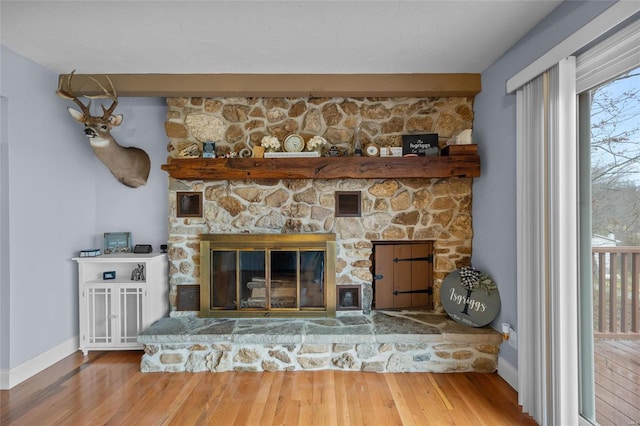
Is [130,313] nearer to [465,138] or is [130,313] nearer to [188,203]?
[188,203]

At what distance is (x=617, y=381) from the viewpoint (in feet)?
6.19

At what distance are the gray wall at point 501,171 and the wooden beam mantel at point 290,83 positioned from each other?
0.31 metres

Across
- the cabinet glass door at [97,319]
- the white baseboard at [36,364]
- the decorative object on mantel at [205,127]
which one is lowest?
the white baseboard at [36,364]

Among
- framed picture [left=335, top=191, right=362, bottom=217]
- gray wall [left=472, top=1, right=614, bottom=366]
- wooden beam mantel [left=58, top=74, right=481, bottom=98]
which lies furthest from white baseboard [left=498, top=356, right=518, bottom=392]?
wooden beam mantel [left=58, top=74, right=481, bottom=98]

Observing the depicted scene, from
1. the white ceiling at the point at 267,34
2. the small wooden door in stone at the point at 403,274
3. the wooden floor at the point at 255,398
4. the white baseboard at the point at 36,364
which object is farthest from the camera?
the small wooden door in stone at the point at 403,274

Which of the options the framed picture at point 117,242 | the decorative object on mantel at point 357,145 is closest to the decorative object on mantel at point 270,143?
the decorative object on mantel at point 357,145

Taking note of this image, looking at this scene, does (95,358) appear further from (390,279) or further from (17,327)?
(390,279)

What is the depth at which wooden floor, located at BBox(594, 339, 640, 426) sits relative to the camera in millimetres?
1794

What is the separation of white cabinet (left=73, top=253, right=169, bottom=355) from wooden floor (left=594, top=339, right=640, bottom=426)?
3.41m

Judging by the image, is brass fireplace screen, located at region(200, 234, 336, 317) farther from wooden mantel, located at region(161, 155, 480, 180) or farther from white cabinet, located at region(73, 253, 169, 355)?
wooden mantel, located at region(161, 155, 480, 180)

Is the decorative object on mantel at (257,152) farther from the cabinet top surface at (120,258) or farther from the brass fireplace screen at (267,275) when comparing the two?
the cabinet top surface at (120,258)

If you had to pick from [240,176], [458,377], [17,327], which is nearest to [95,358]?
[17,327]

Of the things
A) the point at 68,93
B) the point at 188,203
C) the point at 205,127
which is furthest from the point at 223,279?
the point at 68,93

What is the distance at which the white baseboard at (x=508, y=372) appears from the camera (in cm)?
245
